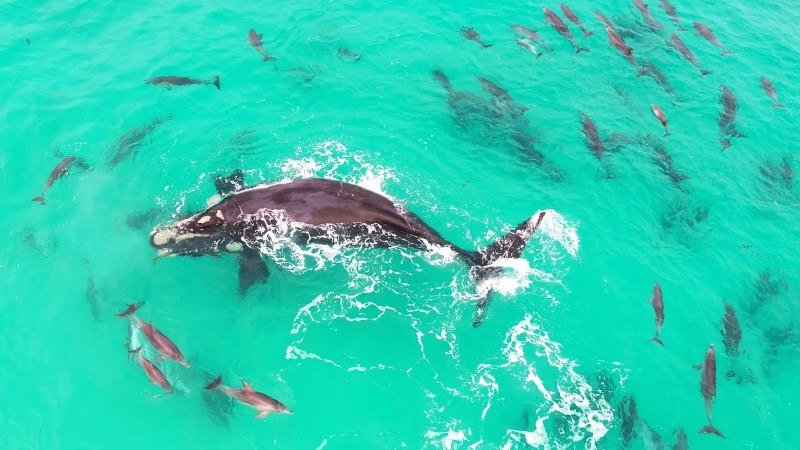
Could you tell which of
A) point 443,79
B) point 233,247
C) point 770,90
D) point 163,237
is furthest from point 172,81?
point 770,90

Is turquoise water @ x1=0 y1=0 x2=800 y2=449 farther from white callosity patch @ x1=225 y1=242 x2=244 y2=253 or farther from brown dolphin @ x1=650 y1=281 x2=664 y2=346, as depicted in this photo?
brown dolphin @ x1=650 y1=281 x2=664 y2=346

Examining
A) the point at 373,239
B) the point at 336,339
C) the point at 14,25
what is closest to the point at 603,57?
the point at 373,239

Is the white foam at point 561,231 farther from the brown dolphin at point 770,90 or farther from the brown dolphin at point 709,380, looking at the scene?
the brown dolphin at point 770,90

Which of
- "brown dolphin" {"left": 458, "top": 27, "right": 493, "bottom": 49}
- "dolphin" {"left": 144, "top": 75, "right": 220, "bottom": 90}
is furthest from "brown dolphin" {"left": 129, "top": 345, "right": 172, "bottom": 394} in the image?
"brown dolphin" {"left": 458, "top": 27, "right": 493, "bottom": 49}

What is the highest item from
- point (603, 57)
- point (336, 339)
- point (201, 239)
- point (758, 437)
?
point (603, 57)

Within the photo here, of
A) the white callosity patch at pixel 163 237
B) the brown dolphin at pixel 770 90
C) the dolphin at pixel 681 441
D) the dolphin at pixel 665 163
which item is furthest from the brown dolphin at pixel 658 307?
the white callosity patch at pixel 163 237

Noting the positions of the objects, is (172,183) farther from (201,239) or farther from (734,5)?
(734,5)
